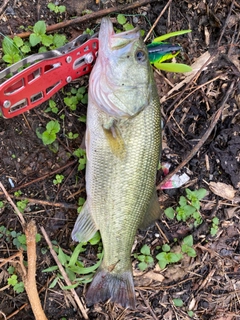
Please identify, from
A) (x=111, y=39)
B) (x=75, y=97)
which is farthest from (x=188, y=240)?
(x=111, y=39)

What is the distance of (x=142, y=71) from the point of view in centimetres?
283

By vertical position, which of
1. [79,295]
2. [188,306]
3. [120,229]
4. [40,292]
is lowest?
[188,306]

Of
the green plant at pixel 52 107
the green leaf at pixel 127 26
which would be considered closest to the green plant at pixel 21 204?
the green plant at pixel 52 107

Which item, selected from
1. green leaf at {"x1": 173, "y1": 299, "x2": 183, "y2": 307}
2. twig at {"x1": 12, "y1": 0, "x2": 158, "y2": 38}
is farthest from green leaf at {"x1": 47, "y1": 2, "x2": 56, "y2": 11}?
green leaf at {"x1": 173, "y1": 299, "x2": 183, "y2": 307}

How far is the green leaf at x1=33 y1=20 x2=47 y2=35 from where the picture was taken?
3039mm

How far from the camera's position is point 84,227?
3227mm

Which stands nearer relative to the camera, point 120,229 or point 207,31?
point 120,229

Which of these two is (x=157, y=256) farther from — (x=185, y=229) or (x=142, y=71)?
(x=142, y=71)

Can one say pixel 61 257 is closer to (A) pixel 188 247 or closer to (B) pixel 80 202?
(B) pixel 80 202

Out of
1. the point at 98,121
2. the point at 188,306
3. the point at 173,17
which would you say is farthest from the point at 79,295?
the point at 173,17

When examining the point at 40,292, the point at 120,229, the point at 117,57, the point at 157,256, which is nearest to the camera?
the point at 117,57

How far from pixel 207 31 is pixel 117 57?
1280 mm

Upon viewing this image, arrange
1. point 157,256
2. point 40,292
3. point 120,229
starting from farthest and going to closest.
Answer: point 157,256
point 40,292
point 120,229

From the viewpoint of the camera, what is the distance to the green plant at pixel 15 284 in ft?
10.7
